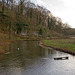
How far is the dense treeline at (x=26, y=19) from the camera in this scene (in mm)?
112512

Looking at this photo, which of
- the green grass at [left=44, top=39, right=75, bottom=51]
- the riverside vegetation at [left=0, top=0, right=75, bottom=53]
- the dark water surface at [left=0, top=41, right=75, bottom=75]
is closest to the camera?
the dark water surface at [left=0, top=41, right=75, bottom=75]

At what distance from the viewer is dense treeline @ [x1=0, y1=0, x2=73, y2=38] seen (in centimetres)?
11251

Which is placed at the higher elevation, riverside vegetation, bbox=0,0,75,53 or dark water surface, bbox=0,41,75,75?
riverside vegetation, bbox=0,0,75,53

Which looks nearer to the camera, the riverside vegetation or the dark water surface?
the dark water surface

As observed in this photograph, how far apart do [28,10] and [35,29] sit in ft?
101

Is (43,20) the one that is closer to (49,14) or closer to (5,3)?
(49,14)

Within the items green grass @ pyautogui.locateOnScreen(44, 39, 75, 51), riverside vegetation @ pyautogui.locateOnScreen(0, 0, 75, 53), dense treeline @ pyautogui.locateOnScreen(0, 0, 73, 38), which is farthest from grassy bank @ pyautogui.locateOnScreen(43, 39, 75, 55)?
dense treeline @ pyautogui.locateOnScreen(0, 0, 73, 38)

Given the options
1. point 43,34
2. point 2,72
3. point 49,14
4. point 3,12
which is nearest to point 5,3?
point 3,12

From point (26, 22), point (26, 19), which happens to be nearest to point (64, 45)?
point (26, 22)

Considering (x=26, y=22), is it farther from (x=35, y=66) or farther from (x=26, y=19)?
(x=35, y=66)

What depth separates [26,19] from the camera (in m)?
141

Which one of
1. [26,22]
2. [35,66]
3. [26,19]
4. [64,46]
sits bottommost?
[35,66]

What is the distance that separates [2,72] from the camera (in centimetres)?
2097

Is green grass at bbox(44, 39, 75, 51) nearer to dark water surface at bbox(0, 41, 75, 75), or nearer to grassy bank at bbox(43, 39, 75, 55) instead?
grassy bank at bbox(43, 39, 75, 55)
